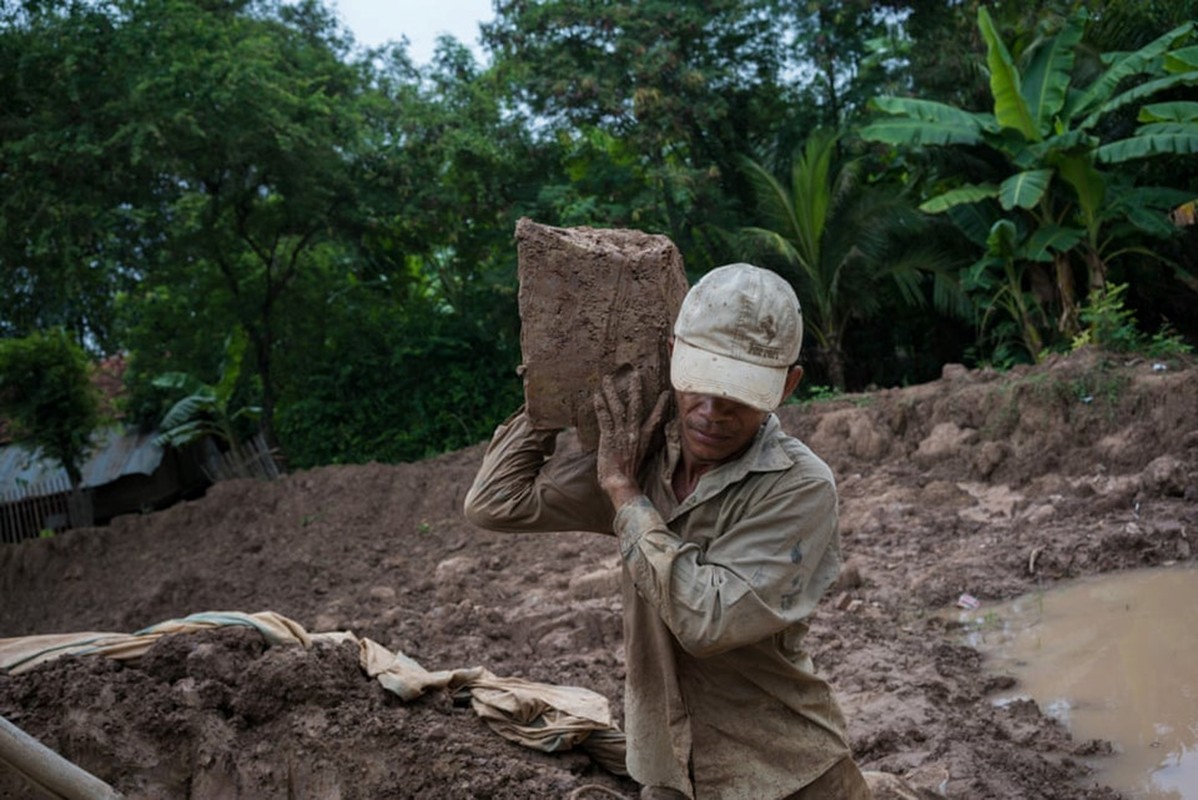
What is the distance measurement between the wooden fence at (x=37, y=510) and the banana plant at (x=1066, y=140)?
1211cm

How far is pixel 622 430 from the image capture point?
2316mm

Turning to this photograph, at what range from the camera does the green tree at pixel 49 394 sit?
Answer: 43.4ft

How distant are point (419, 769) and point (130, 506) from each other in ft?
48.1

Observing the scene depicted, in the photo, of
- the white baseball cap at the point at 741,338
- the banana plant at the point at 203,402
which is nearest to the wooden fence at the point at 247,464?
the banana plant at the point at 203,402

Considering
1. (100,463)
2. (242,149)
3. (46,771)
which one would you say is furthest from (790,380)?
(100,463)

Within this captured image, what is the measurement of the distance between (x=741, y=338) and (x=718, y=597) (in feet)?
1.72

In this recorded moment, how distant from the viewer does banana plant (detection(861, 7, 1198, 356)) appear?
1116 cm

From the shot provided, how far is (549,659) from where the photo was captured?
613 cm

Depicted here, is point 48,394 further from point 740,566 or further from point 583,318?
point 740,566

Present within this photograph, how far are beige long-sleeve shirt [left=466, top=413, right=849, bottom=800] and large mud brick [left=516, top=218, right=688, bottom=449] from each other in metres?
0.14

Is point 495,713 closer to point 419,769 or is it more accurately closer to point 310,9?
point 419,769

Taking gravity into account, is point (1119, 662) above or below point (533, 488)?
below

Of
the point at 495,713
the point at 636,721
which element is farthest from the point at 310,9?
the point at 636,721

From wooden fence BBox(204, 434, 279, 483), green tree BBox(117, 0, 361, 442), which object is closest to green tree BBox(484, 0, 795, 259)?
green tree BBox(117, 0, 361, 442)
